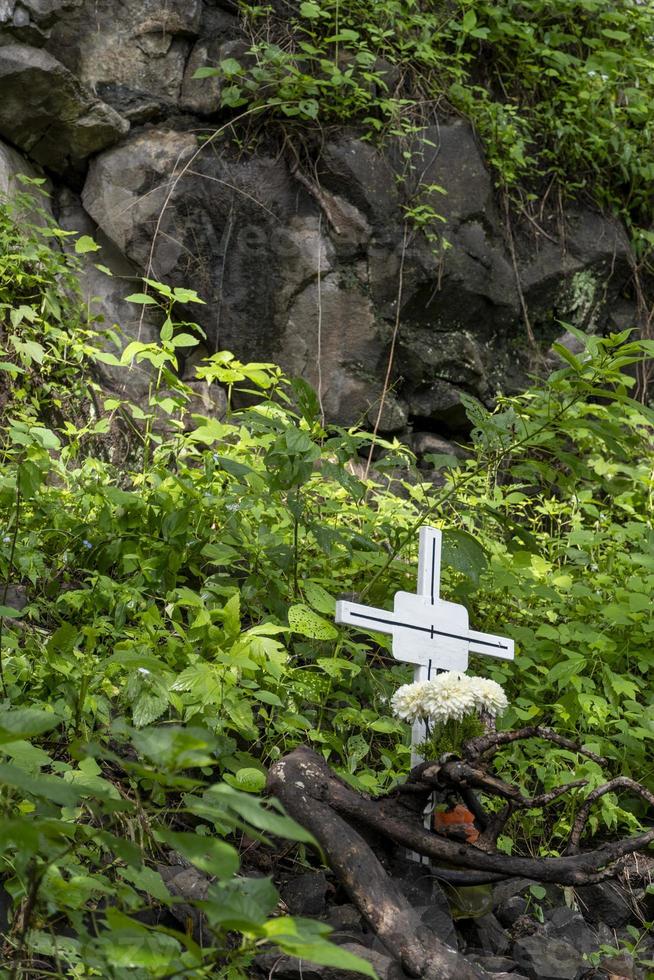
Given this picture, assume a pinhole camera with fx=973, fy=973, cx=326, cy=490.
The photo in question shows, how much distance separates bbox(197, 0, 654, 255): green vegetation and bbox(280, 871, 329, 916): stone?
179 inches

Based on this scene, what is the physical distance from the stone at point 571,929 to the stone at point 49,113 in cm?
484

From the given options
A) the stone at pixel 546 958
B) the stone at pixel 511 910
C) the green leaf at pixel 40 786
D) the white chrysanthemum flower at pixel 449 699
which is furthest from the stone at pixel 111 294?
the green leaf at pixel 40 786

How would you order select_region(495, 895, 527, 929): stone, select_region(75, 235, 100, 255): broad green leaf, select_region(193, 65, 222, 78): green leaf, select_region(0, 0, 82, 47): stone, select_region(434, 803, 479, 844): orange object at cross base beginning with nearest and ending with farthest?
select_region(434, 803, 479, 844): orange object at cross base → select_region(495, 895, 527, 929): stone → select_region(75, 235, 100, 255): broad green leaf → select_region(0, 0, 82, 47): stone → select_region(193, 65, 222, 78): green leaf

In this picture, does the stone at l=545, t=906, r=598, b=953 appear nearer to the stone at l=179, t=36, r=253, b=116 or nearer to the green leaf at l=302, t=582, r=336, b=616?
the green leaf at l=302, t=582, r=336, b=616

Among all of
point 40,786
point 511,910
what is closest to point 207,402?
point 511,910

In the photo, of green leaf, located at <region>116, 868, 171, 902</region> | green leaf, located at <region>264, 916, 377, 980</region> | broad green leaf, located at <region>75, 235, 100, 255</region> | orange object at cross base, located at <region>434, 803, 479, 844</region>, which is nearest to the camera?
green leaf, located at <region>264, 916, 377, 980</region>

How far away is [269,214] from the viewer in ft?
19.1

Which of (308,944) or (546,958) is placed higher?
(308,944)

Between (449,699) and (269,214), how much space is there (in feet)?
13.3

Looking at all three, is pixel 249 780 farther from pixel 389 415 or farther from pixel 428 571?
pixel 389 415

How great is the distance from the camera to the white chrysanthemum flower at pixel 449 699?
2471 mm

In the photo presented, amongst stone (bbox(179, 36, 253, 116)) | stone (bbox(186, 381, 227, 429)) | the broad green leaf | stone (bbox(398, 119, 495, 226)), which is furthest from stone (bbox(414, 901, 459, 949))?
stone (bbox(179, 36, 253, 116))

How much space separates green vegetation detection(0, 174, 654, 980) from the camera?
2041mm

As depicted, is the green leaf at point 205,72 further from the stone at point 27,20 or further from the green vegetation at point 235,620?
the green vegetation at point 235,620
